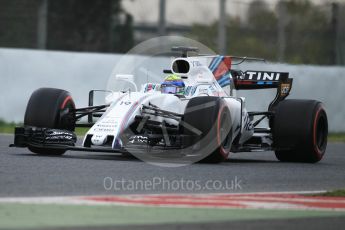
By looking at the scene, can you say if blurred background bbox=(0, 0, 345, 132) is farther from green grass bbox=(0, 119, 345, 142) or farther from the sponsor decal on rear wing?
the sponsor decal on rear wing

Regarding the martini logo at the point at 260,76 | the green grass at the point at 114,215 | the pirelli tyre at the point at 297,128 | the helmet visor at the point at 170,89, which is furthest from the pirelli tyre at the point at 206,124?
the green grass at the point at 114,215

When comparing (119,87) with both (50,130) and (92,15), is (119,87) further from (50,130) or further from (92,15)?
(92,15)

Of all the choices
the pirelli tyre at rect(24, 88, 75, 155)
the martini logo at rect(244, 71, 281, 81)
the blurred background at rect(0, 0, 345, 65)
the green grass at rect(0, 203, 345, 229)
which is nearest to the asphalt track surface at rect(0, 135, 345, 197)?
the pirelli tyre at rect(24, 88, 75, 155)

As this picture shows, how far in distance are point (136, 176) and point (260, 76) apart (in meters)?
4.72

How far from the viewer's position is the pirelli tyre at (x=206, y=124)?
1295 cm

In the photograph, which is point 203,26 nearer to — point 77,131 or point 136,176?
point 77,131

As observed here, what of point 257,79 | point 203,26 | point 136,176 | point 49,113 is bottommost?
point 136,176

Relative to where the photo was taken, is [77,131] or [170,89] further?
[77,131]

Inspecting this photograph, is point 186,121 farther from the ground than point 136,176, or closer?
farther from the ground

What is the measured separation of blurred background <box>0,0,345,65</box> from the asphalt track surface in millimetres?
9673

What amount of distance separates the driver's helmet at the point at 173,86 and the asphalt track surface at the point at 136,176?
1.11 m

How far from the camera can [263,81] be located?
15445 millimetres

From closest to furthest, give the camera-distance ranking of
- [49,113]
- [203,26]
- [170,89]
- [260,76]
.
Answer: [49,113]
[170,89]
[260,76]
[203,26]

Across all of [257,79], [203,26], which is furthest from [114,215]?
[203,26]
